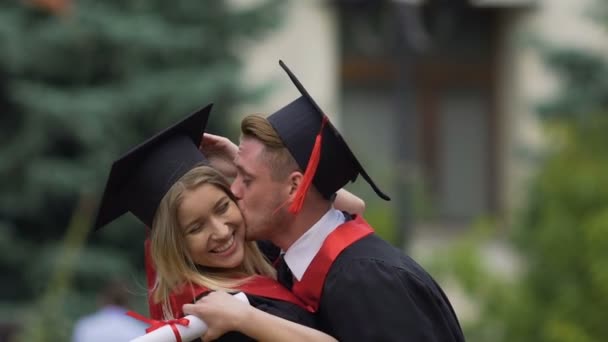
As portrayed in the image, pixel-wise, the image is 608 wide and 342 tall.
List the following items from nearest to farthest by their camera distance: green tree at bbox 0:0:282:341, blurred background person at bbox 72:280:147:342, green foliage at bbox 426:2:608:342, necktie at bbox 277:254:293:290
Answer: necktie at bbox 277:254:293:290, blurred background person at bbox 72:280:147:342, green foliage at bbox 426:2:608:342, green tree at bbox 0:0:282:341

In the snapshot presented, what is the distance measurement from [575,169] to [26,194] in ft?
17.7

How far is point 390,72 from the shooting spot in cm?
→ 1962

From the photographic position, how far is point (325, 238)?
4.15 meters

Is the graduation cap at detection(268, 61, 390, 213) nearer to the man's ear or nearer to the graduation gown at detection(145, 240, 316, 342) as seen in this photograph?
the man's ear

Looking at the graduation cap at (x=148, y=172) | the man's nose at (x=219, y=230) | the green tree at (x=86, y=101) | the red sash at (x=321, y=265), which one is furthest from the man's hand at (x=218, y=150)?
the green tree at (x=86, y=101)

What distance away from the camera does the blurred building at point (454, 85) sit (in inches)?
733

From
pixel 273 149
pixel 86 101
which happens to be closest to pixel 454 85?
pixel 86 101

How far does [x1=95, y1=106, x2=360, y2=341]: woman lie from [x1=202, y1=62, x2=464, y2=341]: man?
58 millimetres

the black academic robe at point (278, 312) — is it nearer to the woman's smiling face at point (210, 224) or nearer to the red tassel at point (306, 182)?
the woman's smiling face at point (210, 224)

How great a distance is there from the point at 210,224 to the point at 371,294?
0.50m

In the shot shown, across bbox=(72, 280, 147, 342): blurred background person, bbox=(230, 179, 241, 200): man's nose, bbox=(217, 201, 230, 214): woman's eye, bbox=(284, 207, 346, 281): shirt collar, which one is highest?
bbox=(230, 179, 241, 200): man's nose

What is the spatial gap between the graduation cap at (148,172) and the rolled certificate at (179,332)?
44 cm

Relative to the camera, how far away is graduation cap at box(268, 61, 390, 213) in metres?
4.10

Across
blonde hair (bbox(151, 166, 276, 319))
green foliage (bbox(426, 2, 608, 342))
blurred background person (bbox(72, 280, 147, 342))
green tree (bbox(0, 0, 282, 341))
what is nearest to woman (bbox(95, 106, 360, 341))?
blonde hair (bbox(151, 166, 276, 319))
